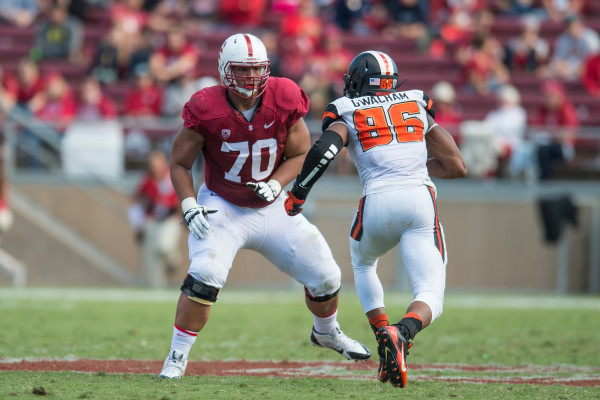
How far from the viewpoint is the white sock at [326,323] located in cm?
558

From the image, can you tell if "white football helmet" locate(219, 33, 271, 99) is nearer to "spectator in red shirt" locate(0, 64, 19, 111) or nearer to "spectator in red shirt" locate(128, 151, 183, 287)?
"spectator in red shirt" locate(128, 151, 183, 287)

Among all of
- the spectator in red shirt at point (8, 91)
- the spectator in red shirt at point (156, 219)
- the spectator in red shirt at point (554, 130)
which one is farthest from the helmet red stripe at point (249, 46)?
the spectator in red shirt at point (8, 91)

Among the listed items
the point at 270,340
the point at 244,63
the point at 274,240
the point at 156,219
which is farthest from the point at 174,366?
the point at 156,219

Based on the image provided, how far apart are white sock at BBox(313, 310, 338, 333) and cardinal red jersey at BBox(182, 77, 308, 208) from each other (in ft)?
2.66

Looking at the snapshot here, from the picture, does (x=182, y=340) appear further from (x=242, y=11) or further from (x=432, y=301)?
(x=242, y=11)

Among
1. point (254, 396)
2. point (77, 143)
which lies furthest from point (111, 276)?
point (254, 396)

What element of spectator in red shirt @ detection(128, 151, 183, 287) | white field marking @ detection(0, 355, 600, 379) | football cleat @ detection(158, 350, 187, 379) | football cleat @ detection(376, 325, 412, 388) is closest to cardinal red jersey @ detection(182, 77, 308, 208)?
football cleat @ detection(158, 350, 187, 379)

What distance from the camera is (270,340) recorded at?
6.96m

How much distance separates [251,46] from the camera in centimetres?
512

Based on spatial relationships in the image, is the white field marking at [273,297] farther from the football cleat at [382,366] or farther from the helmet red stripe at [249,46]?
the football cleat at [382,366]

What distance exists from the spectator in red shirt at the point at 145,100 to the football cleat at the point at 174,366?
8.32 meters

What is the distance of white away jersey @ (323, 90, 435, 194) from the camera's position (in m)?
4.99

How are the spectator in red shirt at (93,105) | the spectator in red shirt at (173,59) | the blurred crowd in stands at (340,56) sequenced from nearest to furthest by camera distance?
the blurred crowd in stands at (340,56) < the spectator in red shirt at (93,105) < the spectator in red shirt at (173,59)

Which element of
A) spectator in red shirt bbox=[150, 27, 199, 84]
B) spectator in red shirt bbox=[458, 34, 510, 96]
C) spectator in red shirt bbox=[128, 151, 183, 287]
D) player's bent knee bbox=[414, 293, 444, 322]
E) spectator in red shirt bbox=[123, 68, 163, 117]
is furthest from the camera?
spectator in red shirt bbox=[458, 34, 510, 96]
